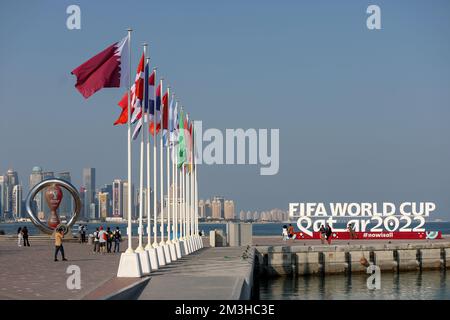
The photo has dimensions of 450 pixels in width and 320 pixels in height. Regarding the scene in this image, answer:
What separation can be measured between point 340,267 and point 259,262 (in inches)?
229

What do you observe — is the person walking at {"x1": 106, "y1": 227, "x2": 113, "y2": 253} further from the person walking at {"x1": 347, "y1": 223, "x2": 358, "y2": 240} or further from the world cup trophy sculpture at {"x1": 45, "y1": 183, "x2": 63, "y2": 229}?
the person walking at {"x1": 347, "y1": 223, "x2": 358, "y2": 240}

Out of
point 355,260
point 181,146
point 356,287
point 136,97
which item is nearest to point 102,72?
point 136,97

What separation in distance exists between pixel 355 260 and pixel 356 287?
761 centimetres

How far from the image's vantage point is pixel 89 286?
27.5 m

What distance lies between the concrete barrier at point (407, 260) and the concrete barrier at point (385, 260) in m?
0.54

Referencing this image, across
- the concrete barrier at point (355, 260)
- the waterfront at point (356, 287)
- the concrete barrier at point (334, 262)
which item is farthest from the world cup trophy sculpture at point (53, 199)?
the concrete barrier at point (355, 260)

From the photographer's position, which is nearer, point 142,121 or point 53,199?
point 142,121

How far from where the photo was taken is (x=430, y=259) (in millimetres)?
60438

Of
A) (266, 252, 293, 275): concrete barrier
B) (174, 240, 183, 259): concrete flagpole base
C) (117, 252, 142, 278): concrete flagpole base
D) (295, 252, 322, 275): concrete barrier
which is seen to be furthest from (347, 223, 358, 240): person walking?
(117, 252, 142, 278): concrete flagpole base

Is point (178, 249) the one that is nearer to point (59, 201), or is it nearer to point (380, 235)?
point (380, 235)

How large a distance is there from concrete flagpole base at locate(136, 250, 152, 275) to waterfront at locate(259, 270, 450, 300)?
13.8m

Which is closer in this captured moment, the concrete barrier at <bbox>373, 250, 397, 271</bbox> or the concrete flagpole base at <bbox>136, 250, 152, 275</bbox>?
the concrete flagpole base at <bbox>136, 250, 152, 275</bbox>

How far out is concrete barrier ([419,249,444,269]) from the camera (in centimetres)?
6016
